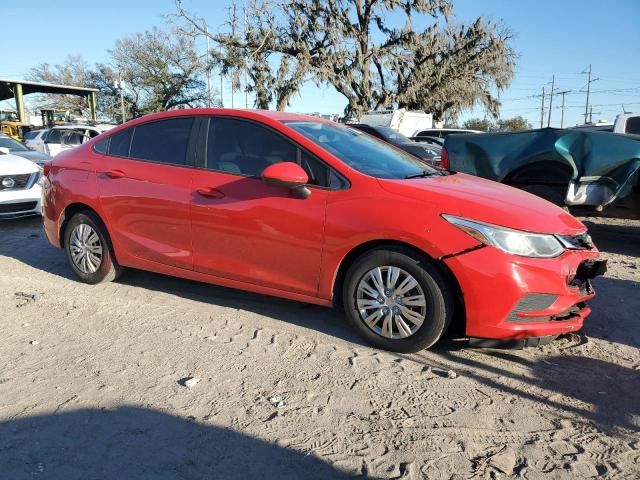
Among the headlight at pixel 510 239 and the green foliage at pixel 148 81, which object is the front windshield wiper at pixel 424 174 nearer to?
the headlight at pixel 510 239

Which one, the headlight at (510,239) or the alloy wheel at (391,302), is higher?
the headlight at (510,239)

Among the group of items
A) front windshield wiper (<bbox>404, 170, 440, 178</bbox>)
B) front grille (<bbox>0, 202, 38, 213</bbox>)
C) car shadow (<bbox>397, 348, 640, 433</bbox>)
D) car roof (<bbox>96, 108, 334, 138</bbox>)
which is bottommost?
A: car shadow (<bbox>397, 348, 640, 433</bbox>)

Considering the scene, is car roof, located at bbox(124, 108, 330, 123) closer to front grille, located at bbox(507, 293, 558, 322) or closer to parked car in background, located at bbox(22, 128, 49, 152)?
front grille, located at bbox(507, 293, 558, 322)

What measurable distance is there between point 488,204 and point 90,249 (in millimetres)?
3667

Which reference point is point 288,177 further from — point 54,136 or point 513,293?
point 54,136

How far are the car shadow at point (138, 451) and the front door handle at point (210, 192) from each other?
181 centimetres

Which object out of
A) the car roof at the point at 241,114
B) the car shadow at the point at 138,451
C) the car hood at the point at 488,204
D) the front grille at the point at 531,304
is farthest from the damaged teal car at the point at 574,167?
the car shadow at the point at 138,451

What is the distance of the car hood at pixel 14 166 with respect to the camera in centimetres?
812

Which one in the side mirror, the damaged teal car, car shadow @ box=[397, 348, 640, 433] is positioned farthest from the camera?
the damaged teal car

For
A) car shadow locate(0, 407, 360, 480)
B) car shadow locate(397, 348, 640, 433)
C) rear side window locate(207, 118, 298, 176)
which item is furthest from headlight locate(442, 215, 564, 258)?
car shadow locate(0, 407, 360, 480)

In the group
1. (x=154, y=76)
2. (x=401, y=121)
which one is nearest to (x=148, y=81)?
(x=154, y=76)

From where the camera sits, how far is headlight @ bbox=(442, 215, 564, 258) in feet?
11.2

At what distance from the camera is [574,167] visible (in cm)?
689

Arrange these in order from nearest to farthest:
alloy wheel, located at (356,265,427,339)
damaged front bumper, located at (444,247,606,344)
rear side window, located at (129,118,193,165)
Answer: damaged front bumper, located at (444,247,606,344) → alloy wheel, located at (356,265,427,339) → rear side window, located at (129,118,193,165)
